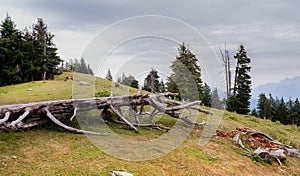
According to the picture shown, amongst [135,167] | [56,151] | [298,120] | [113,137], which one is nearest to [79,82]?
[113,137]

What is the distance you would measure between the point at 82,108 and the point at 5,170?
13.2 ft

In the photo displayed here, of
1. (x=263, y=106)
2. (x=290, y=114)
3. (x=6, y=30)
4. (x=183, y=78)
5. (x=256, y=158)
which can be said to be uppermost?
(x=6, y=30)

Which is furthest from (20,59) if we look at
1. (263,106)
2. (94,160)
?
(263,106)

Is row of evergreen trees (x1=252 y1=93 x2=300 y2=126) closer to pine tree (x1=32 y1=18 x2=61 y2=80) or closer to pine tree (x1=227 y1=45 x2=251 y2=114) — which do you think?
pine tree (x1=227 y1=45 x2=251 y2=114)

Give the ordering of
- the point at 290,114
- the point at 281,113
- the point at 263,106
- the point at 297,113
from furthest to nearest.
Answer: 1. the point at 290,114
2. the point at 281,113
3. the point at 263,106
4. the point at 297,113

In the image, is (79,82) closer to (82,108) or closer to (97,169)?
(82,108)

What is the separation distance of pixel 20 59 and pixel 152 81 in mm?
23038

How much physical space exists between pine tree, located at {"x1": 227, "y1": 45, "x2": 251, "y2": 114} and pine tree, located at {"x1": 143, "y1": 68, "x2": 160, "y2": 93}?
2310 cm

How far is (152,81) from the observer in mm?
10422

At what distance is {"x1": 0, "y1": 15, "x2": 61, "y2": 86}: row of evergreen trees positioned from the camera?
88.8 ft

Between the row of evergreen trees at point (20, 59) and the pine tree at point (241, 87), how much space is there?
79.8 feet

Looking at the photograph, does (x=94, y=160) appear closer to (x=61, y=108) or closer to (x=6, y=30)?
(x=61, y=108)

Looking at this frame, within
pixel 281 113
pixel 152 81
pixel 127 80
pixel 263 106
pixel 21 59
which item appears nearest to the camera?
pixel 127 80

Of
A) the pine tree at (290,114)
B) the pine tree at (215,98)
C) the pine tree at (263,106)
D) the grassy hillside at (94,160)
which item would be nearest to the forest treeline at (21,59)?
the pine tree at (215,98)
